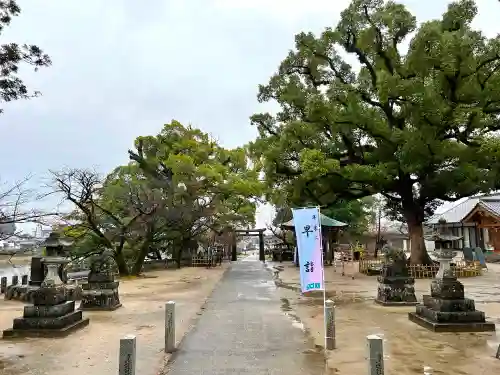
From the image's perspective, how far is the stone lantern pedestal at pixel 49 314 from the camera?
8.35m

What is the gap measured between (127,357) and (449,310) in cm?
660

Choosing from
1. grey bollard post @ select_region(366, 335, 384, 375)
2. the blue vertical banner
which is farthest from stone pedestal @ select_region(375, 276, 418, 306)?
grey bollard post @ select_region(366, 335, 384, 375)

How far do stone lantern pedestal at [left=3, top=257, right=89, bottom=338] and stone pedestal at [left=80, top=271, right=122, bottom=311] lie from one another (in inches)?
88.8

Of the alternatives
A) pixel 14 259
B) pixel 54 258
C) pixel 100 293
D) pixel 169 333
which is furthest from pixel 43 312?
pixel 14 259

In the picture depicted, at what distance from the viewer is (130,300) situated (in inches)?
540

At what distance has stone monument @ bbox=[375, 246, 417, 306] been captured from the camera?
11.8m

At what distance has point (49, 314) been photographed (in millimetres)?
8617

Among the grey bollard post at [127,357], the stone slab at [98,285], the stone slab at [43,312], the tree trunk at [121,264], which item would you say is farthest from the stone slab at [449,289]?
the tree trunk at [121,264]

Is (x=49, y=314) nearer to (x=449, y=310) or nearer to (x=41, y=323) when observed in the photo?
(x=41, y=323)

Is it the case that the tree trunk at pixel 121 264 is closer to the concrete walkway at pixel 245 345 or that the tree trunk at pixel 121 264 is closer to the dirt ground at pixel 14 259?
the dirt ground at pixel 14 259

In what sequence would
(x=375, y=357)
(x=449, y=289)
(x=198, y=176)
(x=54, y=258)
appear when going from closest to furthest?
(x=375, y=357) < (x=449, y=289) < (x=54, y=258) < (x=198, y=176)

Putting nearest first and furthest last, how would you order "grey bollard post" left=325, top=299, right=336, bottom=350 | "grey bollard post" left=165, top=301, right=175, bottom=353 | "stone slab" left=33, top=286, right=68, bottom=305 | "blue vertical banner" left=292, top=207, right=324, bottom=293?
"grey bollard post" left=165, top=301, right=175, bottom=353 → "grey bollard post" left=325, top=299, right=336, bottom=350 → "blue vertical banner" left=292, top=207, right=324, bottom=293 → "stone slab" left=33, top=286, right=68, bottom=305

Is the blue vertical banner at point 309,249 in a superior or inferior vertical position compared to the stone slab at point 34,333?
superior

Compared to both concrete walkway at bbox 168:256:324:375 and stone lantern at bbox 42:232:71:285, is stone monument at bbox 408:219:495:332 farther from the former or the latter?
stone lantern at bbox 42:232:71:285
